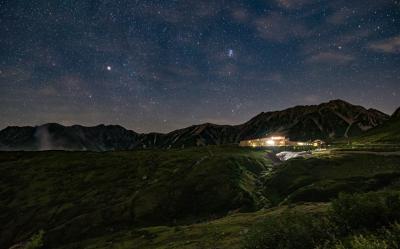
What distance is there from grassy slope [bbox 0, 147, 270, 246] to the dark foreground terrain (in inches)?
14.2

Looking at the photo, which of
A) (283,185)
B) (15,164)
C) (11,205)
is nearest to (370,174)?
(283,185)

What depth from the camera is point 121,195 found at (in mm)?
103750

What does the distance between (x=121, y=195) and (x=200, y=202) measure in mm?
34587

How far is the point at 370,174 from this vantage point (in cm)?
6956

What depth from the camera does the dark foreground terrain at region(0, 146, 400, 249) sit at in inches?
872

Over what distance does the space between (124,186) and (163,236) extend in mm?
62336

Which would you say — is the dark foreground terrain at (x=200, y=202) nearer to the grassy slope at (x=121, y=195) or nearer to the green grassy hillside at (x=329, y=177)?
the green grassy hillside at (x=329, y=177)

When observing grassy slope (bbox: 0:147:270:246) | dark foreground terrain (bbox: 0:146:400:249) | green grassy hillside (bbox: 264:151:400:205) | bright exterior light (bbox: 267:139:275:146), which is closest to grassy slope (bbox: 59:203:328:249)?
dark foreground terrain (bbox: 0:146:400:249)

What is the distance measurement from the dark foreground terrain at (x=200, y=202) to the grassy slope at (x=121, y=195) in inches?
14.2

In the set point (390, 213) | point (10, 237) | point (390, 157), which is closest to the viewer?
point (390, 213)

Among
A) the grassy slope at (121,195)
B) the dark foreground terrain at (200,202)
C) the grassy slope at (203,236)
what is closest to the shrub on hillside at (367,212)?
the dark foreground terrain at (200,202)

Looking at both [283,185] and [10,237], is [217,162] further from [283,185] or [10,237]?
[10,237]

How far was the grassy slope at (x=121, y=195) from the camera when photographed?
3182 inches


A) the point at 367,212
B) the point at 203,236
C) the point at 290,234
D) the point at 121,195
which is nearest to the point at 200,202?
the point at 121,195
